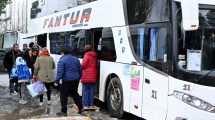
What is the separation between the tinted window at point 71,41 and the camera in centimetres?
1118

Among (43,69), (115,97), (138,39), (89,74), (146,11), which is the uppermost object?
(146,11)

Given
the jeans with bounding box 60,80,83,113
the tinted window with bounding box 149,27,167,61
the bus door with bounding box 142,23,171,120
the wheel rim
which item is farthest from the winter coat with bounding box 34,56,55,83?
the tinted window with bounding box 149,27,167,61

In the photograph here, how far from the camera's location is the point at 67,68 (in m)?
8.53

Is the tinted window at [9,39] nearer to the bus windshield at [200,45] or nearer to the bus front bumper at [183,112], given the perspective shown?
the bus front bumper at [183,112]

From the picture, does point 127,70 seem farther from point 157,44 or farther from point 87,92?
point 87,92

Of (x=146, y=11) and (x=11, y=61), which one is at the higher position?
(x=146, y=11)

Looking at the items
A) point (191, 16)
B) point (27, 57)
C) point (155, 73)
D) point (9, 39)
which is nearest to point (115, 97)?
point (155, 73)

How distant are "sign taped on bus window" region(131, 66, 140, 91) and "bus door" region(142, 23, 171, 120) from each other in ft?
0.91

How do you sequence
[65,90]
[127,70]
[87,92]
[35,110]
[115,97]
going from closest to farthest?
[127,70] → [65,90] → [115,97] → [87,92] → [35,110]

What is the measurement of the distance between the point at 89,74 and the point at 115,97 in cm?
106

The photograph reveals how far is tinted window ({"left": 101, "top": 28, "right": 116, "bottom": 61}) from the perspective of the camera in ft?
29.5

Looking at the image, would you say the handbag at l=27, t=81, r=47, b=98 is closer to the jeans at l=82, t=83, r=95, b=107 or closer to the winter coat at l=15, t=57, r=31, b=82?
the winter coat at l=15, t=57, r=31, b=82

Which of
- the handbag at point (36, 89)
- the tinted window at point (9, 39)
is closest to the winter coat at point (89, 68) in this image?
the handbag at point (36, 89)

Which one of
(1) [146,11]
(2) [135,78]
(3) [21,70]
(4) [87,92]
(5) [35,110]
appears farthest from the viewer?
A: (3) [21,70]
